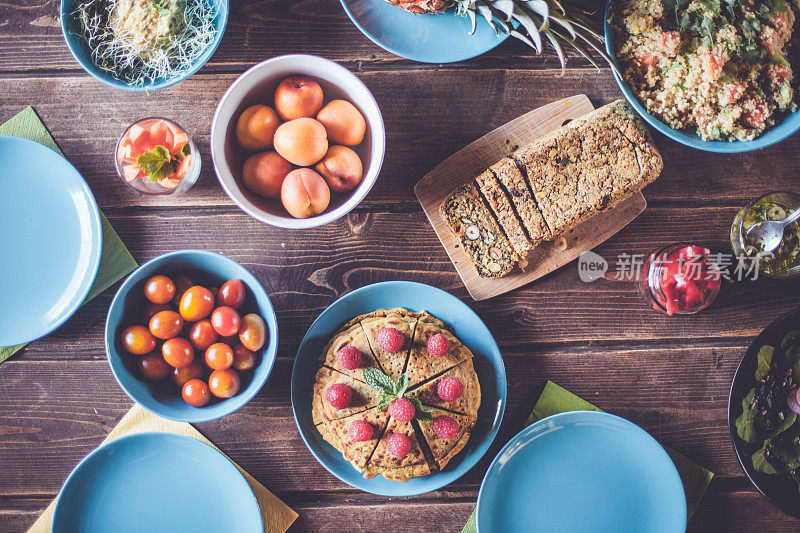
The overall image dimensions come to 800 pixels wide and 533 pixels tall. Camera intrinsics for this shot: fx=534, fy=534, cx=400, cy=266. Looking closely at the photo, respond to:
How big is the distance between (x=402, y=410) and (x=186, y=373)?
569mm

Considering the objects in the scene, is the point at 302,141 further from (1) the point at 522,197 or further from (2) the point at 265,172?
(1) the point at 522,197

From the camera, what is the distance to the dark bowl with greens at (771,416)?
1.44 m

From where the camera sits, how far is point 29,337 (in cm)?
144

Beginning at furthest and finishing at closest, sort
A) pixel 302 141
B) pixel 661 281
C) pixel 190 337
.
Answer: pixel 661 281, pixel 190 337, pixel 302 141

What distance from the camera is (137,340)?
134 cm

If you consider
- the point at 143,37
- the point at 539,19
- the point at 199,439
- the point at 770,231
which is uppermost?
the point at 539,19

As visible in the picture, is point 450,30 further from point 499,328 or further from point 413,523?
point 413,523

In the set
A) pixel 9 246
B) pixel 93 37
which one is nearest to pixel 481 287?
pixel 93 37

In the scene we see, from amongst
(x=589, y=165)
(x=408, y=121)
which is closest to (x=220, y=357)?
(x=408, y=121)

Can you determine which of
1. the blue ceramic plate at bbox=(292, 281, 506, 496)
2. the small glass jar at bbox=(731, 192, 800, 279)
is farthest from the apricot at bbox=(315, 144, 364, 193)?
the small glass jar at bbox=(731, 192, 800, 279)

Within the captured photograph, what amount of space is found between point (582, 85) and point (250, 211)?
3.26ft

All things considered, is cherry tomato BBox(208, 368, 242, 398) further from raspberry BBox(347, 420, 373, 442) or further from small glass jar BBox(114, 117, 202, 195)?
small glass jar BBox(114, 117, 202, 195)

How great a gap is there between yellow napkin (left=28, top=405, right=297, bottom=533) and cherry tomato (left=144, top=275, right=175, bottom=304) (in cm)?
36

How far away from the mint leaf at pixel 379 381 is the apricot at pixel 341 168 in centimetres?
47
